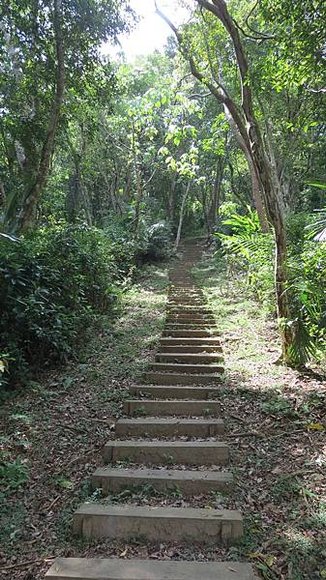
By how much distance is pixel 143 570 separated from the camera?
8.21 ft

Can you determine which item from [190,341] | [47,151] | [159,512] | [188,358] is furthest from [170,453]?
[47,151]

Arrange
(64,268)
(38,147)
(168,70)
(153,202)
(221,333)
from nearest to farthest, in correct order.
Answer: (64,268) → (221,333) → (38,147) → (168,70) → (153,202)

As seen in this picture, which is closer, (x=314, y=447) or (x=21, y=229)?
(x=314, y=447)

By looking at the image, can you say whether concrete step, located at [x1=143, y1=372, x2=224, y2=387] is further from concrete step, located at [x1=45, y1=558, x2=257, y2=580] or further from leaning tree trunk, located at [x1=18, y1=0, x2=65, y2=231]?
leaning tree trunk, located at [x1=18, y1=0, x2=65, y2=231]

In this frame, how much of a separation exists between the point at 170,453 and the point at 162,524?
87 cm

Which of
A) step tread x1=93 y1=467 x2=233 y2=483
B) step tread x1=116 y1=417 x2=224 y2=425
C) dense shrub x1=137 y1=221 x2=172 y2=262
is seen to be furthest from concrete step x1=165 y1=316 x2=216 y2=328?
dense shrub x1=137 y1=221 x2=172 y2=262

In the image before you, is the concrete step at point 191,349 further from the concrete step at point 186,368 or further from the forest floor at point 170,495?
the concrete step at point 186,368

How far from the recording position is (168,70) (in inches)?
699

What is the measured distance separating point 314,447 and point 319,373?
59.4 inches

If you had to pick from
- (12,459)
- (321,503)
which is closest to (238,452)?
(321,503)

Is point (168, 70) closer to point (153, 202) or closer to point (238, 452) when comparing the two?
point (153, 202)

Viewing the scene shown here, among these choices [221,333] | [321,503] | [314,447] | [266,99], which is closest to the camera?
[321,503]

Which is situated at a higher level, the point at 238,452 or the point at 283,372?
the point at 283,372

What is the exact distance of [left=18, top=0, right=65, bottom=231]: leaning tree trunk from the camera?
7.59 m
